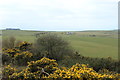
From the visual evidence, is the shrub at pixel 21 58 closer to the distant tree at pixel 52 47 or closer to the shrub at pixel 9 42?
the distant tree at pixel 52 47

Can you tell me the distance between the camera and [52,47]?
11.5 metres

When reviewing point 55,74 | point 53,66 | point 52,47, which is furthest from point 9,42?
point 55,74

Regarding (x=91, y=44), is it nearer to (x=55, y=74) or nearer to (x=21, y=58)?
(x=21, y=58)

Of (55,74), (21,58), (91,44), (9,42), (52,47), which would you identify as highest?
(9,42)

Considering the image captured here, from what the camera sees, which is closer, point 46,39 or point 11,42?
point 46,39

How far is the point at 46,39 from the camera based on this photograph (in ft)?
38.9

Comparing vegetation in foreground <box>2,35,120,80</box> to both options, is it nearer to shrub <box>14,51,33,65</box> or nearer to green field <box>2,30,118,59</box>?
shrub <box>14,51,33,65</box>

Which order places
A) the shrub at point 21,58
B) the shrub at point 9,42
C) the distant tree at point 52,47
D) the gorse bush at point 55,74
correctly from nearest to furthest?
the gorse bush at point 55,74 → the shrub at point 21,58 → the distant tree at point 52,47 → the shrub at point 9,42

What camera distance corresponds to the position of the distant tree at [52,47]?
36.4 ft

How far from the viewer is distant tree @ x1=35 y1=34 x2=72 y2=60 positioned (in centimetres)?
1109

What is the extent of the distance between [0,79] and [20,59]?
12.2 feet

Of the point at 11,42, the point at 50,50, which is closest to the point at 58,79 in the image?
the point at 50,50

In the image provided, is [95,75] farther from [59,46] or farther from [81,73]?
[59,46]

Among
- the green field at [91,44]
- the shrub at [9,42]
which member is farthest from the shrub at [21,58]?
the shrub at [9,42]
